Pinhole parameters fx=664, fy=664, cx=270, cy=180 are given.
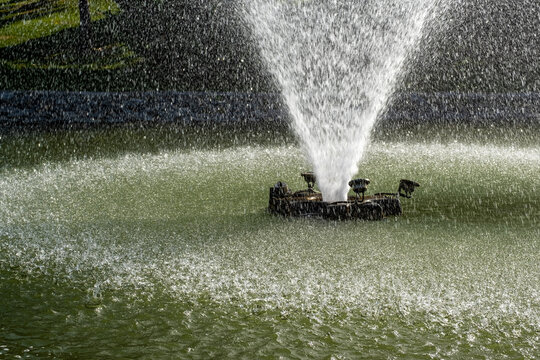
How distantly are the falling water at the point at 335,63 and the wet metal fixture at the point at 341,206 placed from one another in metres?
0.55

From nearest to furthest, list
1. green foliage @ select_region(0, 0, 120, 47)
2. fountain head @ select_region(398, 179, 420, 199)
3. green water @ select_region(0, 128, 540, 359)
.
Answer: green water @ select_region(0, 128, 540, 359)
fountain head @ select_region(398, 179, 420, 199)
green foliage @ select_region(0, 0, 120, 47)

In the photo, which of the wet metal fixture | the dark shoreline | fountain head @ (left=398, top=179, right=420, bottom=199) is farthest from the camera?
the dark shoreline

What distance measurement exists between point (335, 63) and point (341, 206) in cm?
1647

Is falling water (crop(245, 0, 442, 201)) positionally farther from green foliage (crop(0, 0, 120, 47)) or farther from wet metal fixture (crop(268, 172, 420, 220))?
green foliage (crop(0, 0, 120, 47))

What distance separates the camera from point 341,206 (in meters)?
8.19

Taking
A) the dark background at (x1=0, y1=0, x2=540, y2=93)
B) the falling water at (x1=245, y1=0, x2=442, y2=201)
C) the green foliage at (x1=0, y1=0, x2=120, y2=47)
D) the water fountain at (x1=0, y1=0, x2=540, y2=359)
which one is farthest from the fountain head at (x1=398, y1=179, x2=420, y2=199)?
the green foliage at (x1=0, y1=0, x2=120, y2=47)

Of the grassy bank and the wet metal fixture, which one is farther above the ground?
the grassy bank

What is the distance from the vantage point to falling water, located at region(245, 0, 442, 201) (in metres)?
10.5

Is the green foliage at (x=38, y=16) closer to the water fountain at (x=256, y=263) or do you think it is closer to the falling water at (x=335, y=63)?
the falling water at (x=335, y=63)

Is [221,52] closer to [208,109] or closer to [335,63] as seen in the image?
[335,63]

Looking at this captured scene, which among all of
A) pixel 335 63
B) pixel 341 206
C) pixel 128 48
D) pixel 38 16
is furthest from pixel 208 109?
pixel 38 16

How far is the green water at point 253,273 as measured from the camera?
4.84 m

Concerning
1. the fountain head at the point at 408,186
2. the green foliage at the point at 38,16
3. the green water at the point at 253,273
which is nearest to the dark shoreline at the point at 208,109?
the green water at the point at 253,273

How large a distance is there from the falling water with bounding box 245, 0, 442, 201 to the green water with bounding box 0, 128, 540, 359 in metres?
0.97
